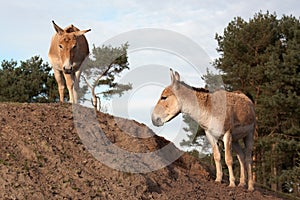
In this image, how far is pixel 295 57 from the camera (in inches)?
1161

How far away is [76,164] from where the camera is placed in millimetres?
10555

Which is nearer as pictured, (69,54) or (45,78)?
(69,54)

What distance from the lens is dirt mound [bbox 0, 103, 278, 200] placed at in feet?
31.1

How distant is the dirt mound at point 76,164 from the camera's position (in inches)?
374

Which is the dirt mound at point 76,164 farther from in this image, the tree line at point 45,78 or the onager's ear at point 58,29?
the tree line at point 45,78

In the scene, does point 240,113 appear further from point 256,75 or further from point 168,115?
point 256,75

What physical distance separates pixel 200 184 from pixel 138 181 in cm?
260

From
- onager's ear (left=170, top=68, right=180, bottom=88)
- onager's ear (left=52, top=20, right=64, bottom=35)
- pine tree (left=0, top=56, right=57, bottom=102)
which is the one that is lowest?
onager's ear (left=170, top=68, right=180, bottom=88)

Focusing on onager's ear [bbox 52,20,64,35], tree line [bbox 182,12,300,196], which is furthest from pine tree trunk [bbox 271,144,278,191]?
onager's ear [bbox 52,20,64,35]

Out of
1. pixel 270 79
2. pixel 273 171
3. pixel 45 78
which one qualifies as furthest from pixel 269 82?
pixel 45 78

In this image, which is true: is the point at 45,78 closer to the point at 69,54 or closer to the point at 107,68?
the point at 107,68

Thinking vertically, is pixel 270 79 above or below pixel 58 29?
above

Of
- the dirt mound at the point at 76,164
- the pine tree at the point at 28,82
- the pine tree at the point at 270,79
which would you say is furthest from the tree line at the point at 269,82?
the dirt mound at the point at 76,164

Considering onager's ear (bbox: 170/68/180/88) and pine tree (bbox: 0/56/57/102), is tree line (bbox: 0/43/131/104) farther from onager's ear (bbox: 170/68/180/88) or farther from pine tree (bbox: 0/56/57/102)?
onager's ear (bbox: 170/68/180/88)
